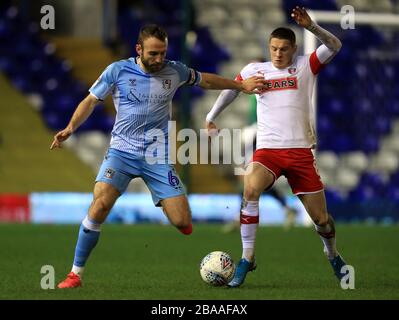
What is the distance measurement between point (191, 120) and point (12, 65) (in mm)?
3626

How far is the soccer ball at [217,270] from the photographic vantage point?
7859mm

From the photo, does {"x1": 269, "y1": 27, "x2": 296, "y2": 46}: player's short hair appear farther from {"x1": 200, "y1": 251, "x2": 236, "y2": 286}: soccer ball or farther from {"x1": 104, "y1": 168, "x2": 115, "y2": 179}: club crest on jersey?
{"x1": 200, "y1": 251, "x2": 236, "y2": 286}: soccer ball

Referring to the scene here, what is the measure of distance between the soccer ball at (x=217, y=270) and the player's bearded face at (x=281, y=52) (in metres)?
Answer: 1.58

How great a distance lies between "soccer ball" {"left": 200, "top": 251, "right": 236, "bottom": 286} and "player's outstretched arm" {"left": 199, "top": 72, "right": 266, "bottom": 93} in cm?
129

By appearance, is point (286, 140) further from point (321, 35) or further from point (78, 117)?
point (78, 117)

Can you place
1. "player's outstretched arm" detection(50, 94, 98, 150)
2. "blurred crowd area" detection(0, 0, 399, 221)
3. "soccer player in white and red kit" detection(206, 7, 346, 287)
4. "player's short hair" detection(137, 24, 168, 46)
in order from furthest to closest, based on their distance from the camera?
"blurred crowd area" detection(0, 0, 399, 221) → "soccer player in white and red kit" detection(206, 7, 346, 287) → "player's short hair" detection(137, 24, 168, 46) → "player's outstretched arm" detection(50, 94, 98, 150)

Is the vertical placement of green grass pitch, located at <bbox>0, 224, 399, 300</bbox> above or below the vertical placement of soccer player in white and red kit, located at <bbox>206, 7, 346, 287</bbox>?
below

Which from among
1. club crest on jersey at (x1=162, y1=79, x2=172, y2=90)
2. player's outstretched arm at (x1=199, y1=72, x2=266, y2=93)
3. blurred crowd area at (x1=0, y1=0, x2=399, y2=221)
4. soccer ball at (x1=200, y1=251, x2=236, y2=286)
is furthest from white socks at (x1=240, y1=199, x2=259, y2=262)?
blurred crowd area at (x1=0, y1=0, x2=399, y2=221)

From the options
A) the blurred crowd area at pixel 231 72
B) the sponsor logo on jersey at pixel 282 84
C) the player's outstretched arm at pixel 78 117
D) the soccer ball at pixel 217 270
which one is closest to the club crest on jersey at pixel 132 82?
the player's outstretched arm at pixel 78 117

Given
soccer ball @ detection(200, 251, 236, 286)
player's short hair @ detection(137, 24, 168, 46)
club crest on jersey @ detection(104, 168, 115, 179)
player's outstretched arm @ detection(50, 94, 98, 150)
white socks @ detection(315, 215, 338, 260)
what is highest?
player's short hair @ detection(137, 24, 168, 46)

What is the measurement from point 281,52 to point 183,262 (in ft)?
9.93

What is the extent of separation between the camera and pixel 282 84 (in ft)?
26.9

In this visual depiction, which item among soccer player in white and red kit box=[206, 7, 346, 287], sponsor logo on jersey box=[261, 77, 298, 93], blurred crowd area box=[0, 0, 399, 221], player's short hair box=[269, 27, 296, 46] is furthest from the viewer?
blurred crowd area box=[0, 0, 399, 221]

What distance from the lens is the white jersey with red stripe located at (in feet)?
26.8
